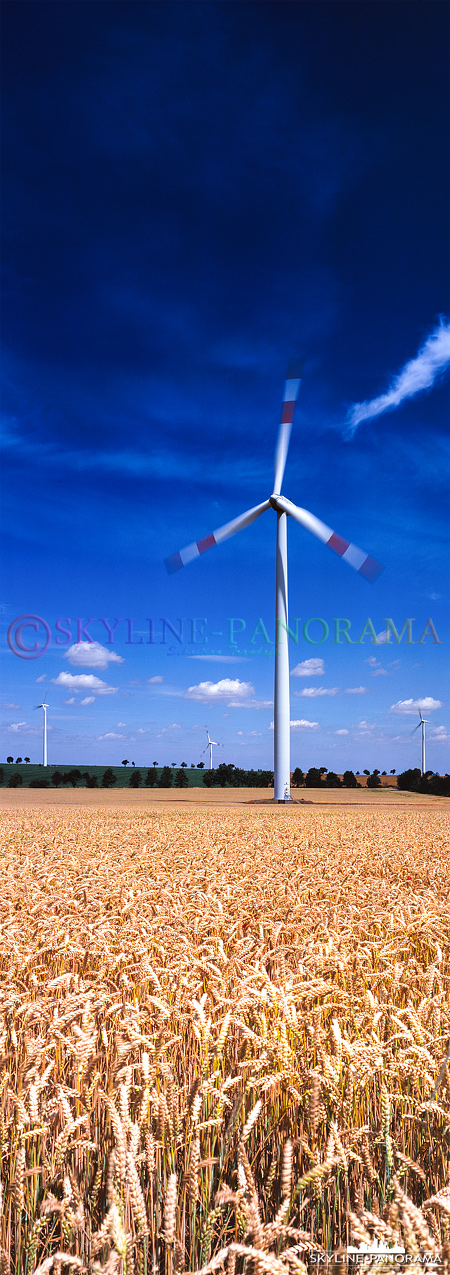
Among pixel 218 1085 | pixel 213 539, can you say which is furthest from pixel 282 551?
pixel 218 1085

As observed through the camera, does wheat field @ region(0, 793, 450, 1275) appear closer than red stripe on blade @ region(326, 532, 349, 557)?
Yes

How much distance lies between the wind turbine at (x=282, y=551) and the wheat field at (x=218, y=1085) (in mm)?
43357

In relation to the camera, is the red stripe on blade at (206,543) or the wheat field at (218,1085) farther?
the red stripe on blade at (206,543)

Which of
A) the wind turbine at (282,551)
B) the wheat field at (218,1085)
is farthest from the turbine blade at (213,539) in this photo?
the wheat field at (218,1085)

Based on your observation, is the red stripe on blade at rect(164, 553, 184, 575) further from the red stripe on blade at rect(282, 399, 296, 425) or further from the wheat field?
the wheat field

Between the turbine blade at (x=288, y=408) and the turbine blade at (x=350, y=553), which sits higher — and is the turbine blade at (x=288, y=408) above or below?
above

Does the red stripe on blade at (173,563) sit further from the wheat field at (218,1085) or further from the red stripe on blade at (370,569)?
the wheat field at (218,1085)

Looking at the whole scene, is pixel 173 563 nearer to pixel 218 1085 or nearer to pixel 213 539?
pixel 213 539

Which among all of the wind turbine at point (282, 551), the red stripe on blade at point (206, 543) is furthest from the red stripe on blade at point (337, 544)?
the red stripe on blade at point (206, 543)

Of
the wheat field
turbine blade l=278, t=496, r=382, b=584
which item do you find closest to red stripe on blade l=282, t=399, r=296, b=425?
turbine blade l=278, t=496, r=382, b=584

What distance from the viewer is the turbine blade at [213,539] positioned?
53312 millimetres

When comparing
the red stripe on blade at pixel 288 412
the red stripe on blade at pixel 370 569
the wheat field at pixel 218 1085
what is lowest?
the wheat field at pixel 218 1085

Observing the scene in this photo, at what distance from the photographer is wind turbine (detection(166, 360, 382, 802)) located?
167 feet

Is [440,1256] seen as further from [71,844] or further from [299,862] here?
[71,844]
